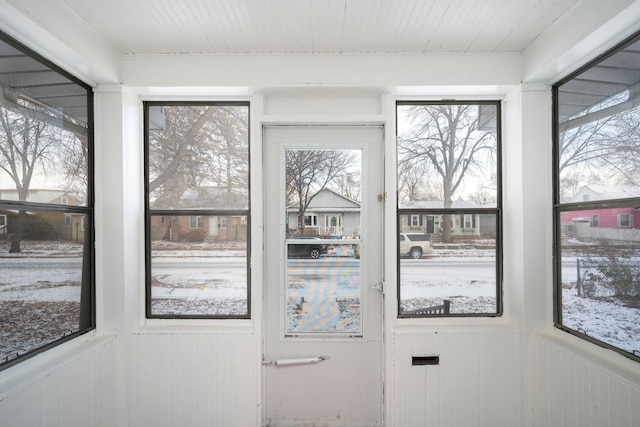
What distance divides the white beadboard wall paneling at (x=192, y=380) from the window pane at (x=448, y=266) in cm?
122

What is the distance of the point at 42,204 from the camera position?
2027 millimetres

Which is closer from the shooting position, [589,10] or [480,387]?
[589,10]

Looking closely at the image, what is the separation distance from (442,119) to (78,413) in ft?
9.86

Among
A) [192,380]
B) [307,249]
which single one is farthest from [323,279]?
[192,380]

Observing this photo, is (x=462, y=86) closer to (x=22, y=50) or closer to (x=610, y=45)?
(x=610, y=45)

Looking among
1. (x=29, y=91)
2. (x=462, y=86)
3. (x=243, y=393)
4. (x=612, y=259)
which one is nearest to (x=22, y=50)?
(x=29, y=91)

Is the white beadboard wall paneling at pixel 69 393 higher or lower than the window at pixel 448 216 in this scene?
lower

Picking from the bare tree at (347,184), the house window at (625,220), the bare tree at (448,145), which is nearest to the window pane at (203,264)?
the bare tree at (347,184)

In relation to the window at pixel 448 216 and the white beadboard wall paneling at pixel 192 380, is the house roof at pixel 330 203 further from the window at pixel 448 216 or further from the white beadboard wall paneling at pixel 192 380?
the white beadboard wall paneling at pixel 192 380

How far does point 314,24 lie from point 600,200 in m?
1.91

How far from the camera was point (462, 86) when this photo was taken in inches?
96.3

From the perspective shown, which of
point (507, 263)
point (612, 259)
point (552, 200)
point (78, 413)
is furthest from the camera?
point (507, 263)

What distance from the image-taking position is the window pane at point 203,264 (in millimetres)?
2619

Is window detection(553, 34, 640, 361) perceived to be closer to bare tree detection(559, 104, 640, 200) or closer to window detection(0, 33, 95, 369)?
bare tree detection(559, 104, 640, 200)
